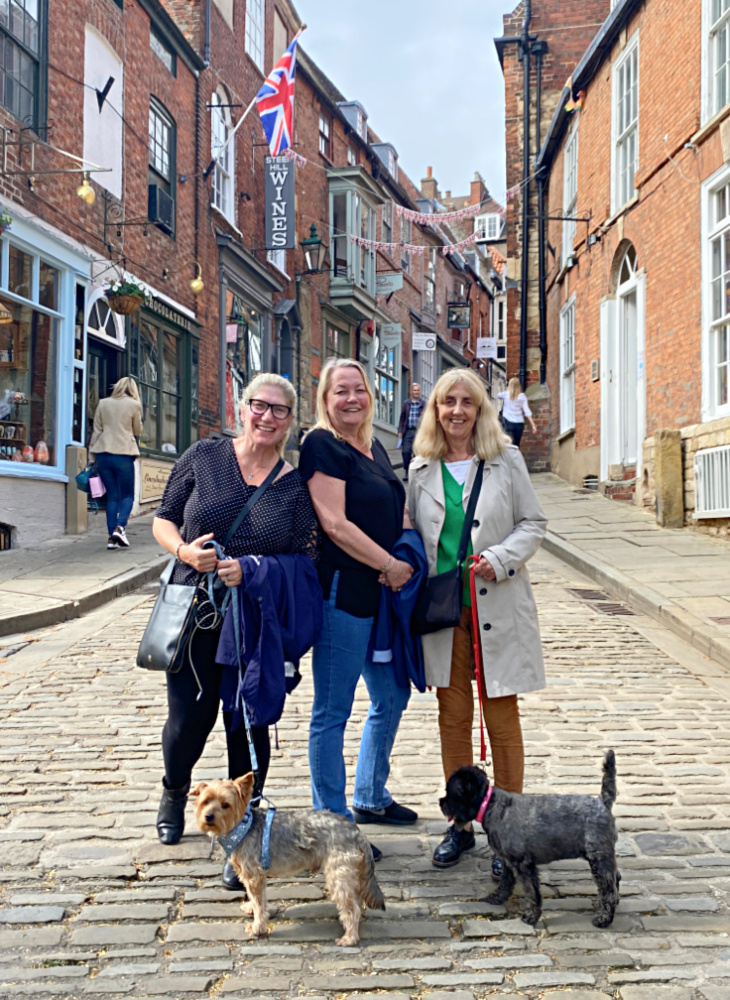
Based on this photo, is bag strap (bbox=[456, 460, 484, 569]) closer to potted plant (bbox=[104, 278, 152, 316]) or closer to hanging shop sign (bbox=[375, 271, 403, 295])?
potted plant (bbox=[104, 278, 152, 316])

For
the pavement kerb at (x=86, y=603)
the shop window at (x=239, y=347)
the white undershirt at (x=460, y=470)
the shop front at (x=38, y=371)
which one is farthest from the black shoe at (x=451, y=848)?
the shop window at (x=239, y=347)

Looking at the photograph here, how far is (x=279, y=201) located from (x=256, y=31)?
4247mm

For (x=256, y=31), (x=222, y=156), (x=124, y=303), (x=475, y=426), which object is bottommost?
(x=475, y=426)

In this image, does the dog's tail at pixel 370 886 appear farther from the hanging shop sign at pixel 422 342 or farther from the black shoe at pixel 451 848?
the hanging shop sign at pixel 422 342

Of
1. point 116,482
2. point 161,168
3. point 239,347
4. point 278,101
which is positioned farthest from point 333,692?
point 239,347

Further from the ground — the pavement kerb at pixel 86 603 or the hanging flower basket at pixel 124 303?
the hanging flower basket at pixel 124 303

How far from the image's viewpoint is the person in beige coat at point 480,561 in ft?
12.4

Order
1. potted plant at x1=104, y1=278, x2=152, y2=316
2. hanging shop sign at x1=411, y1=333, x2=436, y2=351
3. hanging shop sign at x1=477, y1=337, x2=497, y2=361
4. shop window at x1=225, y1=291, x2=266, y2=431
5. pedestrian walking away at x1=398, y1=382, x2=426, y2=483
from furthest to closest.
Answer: hanging shop sign at x1=477, y1=337, x2=497, y2=361
hanging shop sign at x1=411, y1=333, x2=436, y2=351
shop window at x1=225, y1=291, x2=266, y2=431
pedestrian walking away at x1=398, y1=382, x2=426, y2=483
potted plant at x1=104, y1=278, x2=152, y2=316

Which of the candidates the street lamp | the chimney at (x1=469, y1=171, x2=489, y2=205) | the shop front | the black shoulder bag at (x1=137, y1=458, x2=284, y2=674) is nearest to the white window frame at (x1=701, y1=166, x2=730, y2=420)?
the shop front

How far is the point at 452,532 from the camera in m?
3.92

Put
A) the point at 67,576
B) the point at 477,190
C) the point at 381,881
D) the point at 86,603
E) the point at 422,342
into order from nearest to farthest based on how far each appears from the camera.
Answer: the point at 381,881 < the point at 86,603 < the point at 67,576 < the point at 422,342 < the point at 477,190

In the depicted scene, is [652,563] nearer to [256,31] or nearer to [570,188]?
[570,188]

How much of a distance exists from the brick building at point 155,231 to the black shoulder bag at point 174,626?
835 cm

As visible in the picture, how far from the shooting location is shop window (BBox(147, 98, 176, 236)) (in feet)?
53.9
